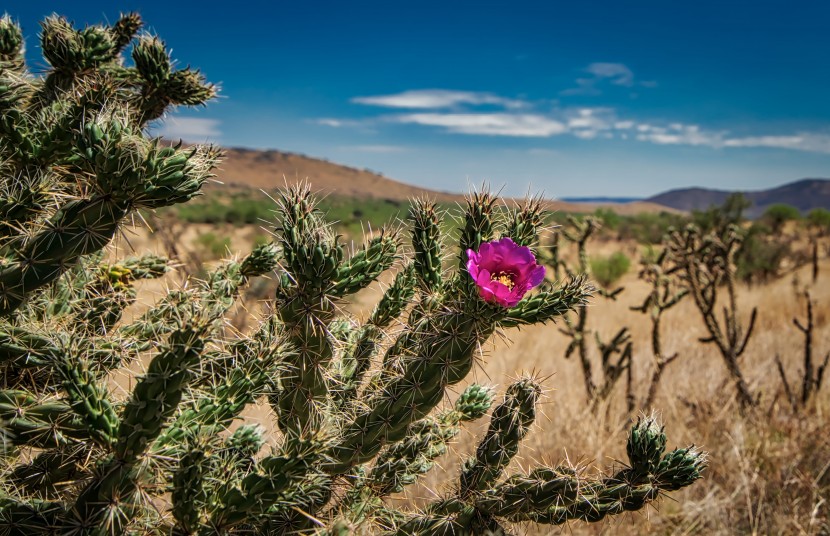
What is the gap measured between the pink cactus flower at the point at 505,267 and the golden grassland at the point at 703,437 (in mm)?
212

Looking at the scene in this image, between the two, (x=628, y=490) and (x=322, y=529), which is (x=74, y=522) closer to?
(x=322, y=529)

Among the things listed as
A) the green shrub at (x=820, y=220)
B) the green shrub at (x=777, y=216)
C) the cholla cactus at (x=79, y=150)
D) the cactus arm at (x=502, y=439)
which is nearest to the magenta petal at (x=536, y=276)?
the cactus arm at (x=502, y=439)

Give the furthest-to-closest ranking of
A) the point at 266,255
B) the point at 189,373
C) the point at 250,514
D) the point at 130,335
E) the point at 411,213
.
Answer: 1. the point at 266,255
2. the point at 130,335
3. the point at 411,213
4. the point at 250,514
5. the point at 189,373

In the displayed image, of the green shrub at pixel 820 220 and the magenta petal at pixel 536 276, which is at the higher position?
the magenta petal at pixel 536 276

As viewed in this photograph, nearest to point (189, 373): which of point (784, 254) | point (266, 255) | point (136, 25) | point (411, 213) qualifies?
point (411, 213)

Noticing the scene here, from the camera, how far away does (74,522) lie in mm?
1739

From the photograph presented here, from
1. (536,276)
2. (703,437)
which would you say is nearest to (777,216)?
(703,437)

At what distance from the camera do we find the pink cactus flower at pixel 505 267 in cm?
183

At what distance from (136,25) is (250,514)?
7.60 feet

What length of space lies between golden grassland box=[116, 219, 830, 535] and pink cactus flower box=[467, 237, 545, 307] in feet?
0.70

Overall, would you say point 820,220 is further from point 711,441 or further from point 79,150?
A: point 79,150

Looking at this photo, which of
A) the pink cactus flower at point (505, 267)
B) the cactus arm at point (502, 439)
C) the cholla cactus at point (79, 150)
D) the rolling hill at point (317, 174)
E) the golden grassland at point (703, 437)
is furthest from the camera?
the rolling hill at point (317, 174)

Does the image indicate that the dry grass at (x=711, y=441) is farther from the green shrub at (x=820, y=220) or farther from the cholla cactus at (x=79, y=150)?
the green shrub at (x=820, y=220)

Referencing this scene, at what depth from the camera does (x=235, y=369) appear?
2074mm
